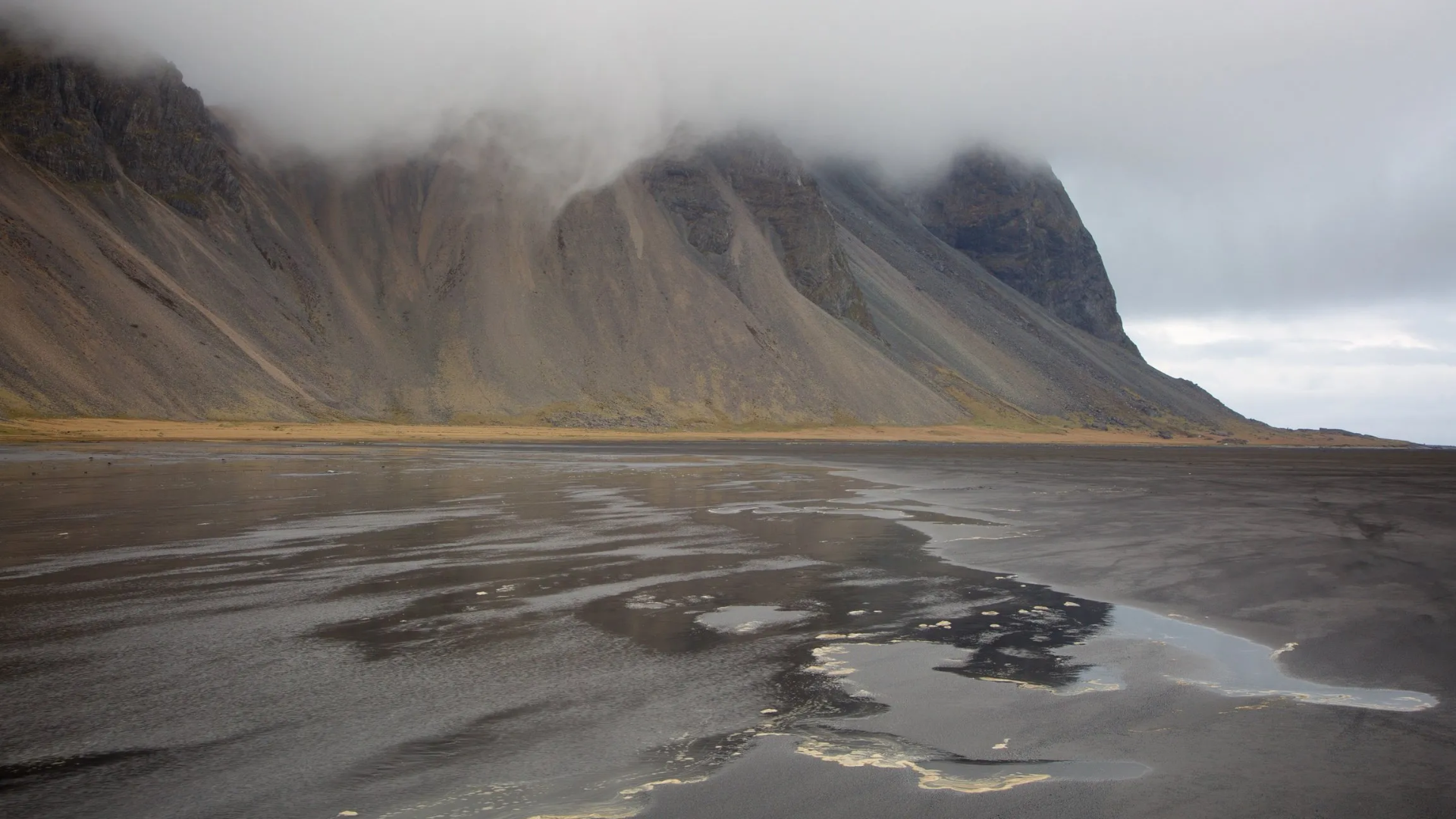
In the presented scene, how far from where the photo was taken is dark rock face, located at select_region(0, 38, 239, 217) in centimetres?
8331

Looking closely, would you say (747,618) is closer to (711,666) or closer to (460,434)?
(711,666)

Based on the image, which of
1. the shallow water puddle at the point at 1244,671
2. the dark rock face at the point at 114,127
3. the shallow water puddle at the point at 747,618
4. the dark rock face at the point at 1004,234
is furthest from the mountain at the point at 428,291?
the shallow water puddle at the point at 1244,671

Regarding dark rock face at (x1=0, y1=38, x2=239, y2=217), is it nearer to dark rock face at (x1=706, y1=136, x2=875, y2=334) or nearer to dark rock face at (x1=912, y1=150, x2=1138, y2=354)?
dark rock face at (x1=706, y1=136, x2=875, y2=334)

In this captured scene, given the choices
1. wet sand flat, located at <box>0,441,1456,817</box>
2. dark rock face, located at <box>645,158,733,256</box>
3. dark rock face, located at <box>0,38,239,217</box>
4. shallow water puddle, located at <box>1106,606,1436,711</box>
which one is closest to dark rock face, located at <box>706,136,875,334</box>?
dark rock face, located at <box>645,158,733,256</box>

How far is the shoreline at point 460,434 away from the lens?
54188 millimetres

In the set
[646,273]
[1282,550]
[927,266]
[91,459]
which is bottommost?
[91,459]

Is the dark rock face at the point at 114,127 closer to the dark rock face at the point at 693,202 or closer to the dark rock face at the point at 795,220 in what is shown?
the dark rock face at the point at 693,202

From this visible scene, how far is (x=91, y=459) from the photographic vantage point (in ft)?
120

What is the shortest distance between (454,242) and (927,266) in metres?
87.0

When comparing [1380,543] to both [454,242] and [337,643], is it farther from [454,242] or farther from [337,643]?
[454,242]

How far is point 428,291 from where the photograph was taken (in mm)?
98750

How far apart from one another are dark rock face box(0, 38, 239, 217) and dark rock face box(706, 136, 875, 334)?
2327 inches

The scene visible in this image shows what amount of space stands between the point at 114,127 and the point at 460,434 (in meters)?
46.2

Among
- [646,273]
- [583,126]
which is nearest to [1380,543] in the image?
[646,273]
